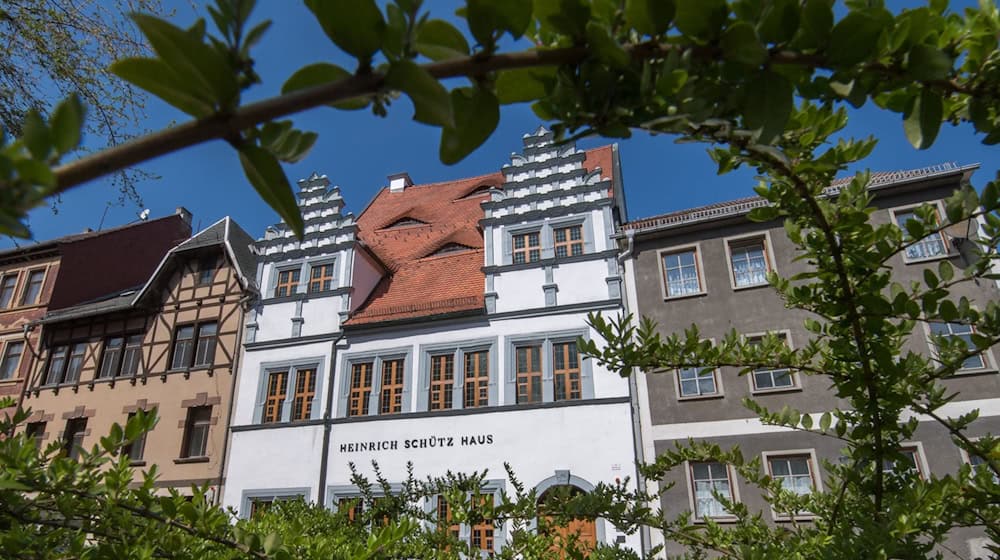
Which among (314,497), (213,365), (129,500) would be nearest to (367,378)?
(314,497)

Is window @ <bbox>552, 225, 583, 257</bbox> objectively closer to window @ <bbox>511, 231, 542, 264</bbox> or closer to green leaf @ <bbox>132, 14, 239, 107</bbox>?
window @ <bbox>511, 231, 542, 264</bbox>

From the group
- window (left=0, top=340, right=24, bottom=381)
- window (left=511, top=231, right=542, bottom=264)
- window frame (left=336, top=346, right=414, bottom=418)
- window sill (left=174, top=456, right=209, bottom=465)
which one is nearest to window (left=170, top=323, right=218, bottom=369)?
window sill (left=174, top=456, right=209, bottom=465)

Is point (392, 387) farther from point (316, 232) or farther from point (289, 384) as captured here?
point (316, 232)

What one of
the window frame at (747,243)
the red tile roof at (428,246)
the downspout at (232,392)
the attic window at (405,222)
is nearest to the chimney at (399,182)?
the red tile roof at (428,246)

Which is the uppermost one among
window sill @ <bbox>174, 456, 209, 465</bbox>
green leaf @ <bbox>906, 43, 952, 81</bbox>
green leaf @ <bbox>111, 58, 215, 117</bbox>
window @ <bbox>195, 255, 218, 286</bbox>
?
window @ <bbox>195, 255, 218, 286</bbox>

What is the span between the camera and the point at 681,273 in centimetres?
1415

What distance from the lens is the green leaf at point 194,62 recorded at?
0.60 m

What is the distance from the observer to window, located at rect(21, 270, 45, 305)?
19.6 m

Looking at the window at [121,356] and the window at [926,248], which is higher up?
the window at [926,248]

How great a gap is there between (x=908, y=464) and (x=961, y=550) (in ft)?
37.4

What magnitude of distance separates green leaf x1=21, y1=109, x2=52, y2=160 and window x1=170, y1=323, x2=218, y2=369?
699 inches

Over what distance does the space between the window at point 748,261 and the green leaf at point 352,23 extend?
13.8m

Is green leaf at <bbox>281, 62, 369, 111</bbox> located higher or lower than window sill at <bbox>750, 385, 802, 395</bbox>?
lower

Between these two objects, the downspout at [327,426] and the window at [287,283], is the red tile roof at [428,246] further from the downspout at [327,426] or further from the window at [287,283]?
the window at [287,283]
